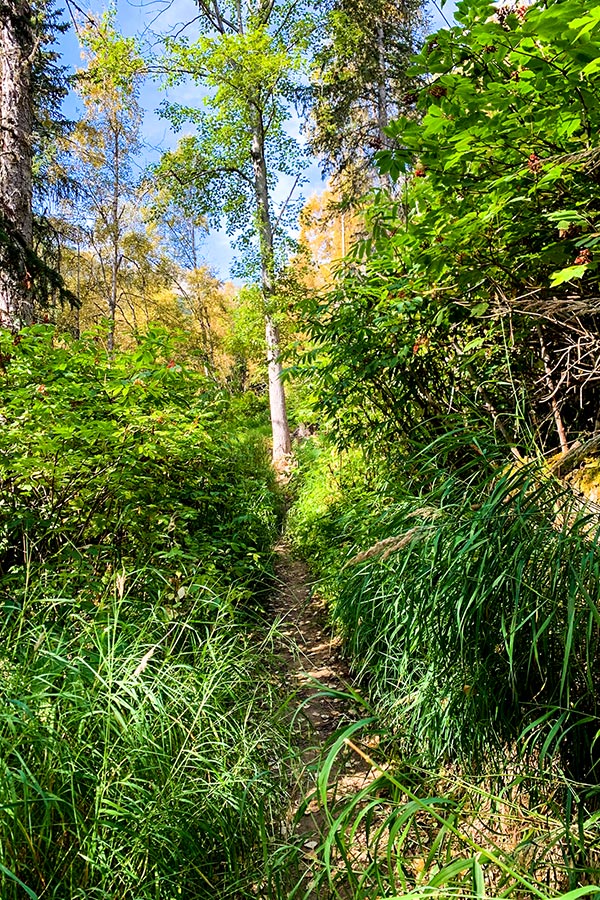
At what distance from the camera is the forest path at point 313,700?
1442 millimetres

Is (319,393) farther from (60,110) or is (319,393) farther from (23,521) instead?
(60,110)

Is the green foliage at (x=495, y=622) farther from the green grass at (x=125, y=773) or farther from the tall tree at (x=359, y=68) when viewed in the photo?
the tall tree at (x=359, y=68)

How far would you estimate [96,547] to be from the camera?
2373mm

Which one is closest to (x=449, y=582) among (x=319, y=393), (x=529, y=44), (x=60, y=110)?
(x=529, y=44)

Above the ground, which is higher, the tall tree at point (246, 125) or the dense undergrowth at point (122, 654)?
the tall tree at point (246, 125)

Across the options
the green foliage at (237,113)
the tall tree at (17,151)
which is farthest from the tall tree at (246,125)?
the tall tree at (17,151)

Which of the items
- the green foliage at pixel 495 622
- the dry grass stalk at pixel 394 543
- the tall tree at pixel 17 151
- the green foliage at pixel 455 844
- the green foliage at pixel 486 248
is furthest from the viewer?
the tall tree at pixel 17 151

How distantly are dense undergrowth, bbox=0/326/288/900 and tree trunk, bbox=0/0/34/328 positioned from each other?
189 cm

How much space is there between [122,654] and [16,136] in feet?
17.3

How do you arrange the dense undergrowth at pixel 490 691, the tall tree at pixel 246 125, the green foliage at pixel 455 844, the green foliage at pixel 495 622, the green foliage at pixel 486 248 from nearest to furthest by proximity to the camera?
the green foliage at pixel 455 844 < the dense undergrowth at pixel 490 691 < the green foliage at pixel 495 622 < the green foliage at pixel 486 248 < the tall tree at pixel 246 125

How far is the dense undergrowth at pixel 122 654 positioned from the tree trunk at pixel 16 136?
1.89 metres

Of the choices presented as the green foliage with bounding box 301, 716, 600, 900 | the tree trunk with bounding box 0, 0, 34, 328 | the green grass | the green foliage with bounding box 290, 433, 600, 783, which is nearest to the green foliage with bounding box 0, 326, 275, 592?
the green grass

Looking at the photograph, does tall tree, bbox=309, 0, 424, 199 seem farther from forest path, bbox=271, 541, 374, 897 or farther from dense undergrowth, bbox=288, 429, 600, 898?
dense undergrowth, bbox=288, 429, 600, 898

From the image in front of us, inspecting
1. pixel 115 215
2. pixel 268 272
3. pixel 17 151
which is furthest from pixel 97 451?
pixel 115 215
